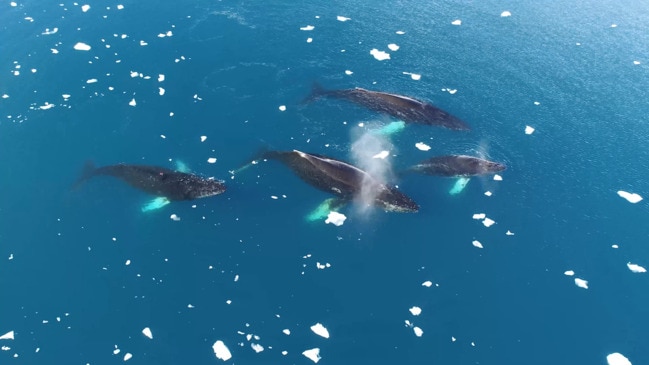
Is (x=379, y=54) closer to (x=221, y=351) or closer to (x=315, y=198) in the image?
(x=315, y=198)

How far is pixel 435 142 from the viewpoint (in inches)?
987

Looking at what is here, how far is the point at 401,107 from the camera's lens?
26.2 metres

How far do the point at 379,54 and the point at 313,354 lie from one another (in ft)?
59.9

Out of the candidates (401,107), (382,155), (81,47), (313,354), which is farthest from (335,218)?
(81,47)

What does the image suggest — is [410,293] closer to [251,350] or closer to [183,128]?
[251,350]

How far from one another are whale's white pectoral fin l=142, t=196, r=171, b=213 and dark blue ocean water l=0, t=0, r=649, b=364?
30 cm

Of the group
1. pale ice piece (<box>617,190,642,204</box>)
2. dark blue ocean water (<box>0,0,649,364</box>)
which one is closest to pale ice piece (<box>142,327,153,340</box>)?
dark blue ocean water (<box>0,0,649,364</box>)

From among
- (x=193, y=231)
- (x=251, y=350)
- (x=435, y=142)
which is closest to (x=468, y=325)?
(x=251, y=350)

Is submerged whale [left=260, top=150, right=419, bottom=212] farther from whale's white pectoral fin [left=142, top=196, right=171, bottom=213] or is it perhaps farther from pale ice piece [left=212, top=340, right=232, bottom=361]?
pale ice piece [left=212, top=340, right=232, bottom=361]

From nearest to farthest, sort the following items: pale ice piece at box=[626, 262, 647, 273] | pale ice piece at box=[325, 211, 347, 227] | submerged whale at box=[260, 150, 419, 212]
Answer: pale ice piece at box=[626, 262, 647, 273] < pale ice piece at box=[325, 211, 347, 227] < submerged whale at box=[260, 150, 419, 212]

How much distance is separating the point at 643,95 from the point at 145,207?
2504cm

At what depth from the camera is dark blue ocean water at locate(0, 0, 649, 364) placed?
61.3 ft

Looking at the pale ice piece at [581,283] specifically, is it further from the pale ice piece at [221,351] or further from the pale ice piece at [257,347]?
the pale ice piece at [221,351]

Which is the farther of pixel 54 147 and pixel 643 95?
pixel 643 95
